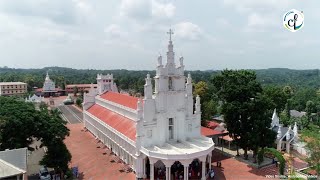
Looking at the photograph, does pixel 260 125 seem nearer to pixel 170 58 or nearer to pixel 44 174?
pixel 170 58

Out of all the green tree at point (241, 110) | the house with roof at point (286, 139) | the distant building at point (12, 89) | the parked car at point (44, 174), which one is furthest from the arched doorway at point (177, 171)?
the distant building at point (12, 89)

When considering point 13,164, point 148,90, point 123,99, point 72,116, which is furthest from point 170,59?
point 72,116

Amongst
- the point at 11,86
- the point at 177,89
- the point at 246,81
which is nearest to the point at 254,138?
the point at 246,81

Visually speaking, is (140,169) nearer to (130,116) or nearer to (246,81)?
(130,116)

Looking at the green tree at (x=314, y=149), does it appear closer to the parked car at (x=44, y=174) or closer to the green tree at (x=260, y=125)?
the green tree at (x=260, y=125)

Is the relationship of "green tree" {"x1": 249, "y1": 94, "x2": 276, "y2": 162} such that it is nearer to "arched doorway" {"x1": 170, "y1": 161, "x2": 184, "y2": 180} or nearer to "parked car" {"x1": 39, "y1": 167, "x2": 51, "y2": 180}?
"arched doorway" {"x1": 170, "y1": 161, "x2": 184, "y2": 180}
